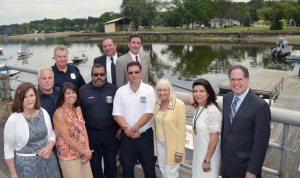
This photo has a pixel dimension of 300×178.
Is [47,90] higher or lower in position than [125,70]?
lower

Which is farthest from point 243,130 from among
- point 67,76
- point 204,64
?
point 204,64

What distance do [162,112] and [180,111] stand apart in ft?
0.70

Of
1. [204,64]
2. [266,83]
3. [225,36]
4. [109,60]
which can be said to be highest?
[225,36]

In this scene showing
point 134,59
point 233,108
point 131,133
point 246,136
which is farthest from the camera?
point 134,59

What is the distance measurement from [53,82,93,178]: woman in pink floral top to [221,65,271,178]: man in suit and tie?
1589 mm

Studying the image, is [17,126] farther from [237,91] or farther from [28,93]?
[237,91]

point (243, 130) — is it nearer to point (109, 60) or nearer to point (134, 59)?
point (134, 59)

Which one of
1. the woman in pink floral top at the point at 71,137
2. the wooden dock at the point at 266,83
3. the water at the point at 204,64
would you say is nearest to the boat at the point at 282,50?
the water at the point at 204,64

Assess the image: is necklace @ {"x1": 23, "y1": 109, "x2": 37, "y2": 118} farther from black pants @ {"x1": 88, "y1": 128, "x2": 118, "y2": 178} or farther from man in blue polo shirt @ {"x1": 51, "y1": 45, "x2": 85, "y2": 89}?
man in blue polo shirt @ {"x1": 51, "y1": 45, "x2": 85, "y2": 89}

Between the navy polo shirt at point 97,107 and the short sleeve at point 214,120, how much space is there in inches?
50.1

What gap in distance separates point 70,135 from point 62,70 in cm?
119

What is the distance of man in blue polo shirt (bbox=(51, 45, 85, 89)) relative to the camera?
429 centimetres

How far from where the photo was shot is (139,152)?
12.4 feet

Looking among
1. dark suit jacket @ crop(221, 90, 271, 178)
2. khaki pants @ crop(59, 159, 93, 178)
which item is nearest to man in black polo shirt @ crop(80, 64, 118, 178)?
khaki pants @ crop(59, 159, 93, 178)
